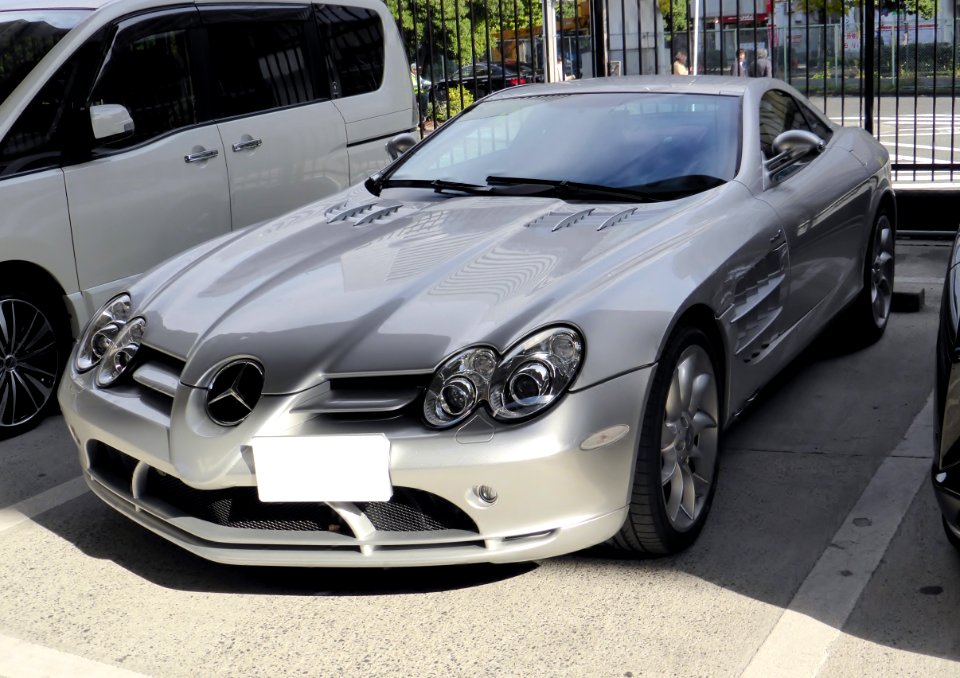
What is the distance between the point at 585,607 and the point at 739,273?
1231 mm

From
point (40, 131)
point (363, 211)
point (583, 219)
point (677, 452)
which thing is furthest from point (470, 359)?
point (40, 131)

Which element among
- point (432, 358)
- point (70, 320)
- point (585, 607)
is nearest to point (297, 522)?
point (432, 358)

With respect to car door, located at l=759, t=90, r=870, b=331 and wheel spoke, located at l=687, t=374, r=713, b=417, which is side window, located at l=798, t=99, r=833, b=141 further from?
wheel spoke, located at l=687, t=374, r=713, b=417

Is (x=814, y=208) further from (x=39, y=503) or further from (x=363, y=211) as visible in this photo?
(x=39, y=503)

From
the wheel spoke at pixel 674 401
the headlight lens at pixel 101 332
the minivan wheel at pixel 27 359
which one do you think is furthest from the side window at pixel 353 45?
the wheel spoke at pixel 674 401

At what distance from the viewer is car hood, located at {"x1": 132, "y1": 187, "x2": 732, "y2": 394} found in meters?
3.10

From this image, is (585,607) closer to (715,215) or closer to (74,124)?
(715,215)

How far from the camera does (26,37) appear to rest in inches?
203

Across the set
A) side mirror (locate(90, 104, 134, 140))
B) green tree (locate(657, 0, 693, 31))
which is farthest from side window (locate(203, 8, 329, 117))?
green tree (locate(657, 0, 693, 31))

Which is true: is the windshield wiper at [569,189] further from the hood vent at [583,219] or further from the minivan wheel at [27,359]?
the minivan wheel at [27,359]

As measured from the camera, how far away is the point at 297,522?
3.09 m

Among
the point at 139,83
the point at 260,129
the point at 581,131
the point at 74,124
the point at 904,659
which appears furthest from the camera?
the point at 260,129

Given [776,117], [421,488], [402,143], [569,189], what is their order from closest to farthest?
[421,488] < [569,189] < [776,117] < [402,143]

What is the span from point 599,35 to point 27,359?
531cm
